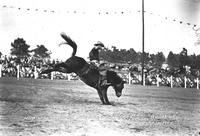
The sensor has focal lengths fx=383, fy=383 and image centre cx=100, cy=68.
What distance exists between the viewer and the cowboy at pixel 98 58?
384 inches

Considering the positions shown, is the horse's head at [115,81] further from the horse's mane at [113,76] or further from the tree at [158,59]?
the tree at [158,59]

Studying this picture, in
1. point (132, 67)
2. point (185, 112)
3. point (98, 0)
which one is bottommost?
point (185, 112)

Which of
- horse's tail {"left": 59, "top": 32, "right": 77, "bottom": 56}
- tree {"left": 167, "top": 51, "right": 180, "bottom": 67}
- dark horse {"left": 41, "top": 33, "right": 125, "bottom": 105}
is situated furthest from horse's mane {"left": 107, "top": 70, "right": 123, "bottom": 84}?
tree {"left": 167, "top": 51, "right": 180, "bottom": 67}

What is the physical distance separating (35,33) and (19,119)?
3.33m

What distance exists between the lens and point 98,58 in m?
9.89

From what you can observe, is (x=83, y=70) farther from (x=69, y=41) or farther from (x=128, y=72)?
(x=128, y=72)

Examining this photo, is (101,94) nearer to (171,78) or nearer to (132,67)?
(132,67)

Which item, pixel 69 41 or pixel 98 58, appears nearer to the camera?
pixel 69 41

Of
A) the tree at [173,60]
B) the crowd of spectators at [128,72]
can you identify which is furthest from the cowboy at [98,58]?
the tree at [173,60]

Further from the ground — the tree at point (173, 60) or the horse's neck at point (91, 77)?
the tree at point (173, 60)

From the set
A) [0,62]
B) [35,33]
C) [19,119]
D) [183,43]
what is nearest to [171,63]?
[183,43]

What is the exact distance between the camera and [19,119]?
799 centimetres

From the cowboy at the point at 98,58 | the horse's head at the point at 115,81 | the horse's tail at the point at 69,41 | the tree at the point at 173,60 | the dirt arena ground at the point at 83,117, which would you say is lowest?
the dirt arena ground at the point at 83,117

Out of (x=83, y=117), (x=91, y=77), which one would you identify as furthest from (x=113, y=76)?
(x=83, y=117)
